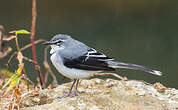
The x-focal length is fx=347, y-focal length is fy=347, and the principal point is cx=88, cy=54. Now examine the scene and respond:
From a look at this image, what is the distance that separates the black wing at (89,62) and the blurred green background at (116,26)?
2.88 m

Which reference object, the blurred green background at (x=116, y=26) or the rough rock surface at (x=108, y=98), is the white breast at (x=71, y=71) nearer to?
the rough rock surface at (x=108, y=98)

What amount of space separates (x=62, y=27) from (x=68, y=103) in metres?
4.95

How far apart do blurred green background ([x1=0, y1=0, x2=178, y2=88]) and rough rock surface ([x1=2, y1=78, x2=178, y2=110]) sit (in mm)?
2452

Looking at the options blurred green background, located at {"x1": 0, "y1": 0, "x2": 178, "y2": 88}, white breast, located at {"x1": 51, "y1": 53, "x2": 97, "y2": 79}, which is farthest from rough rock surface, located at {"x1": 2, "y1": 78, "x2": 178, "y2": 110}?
blurred green background, located at {"x1": 0, "y1": 0, "x2": 178, "y2": 88}

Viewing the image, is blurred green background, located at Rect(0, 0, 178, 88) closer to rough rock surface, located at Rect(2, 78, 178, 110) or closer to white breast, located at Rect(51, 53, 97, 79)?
rough rock surface, located at Rect(2, 78, 178, 110)

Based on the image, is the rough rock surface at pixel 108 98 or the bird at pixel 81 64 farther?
the bird at pixel 81 64

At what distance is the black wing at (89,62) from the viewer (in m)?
3.71

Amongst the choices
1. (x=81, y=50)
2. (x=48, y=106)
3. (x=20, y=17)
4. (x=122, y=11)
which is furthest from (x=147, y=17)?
(x=48, y=106)

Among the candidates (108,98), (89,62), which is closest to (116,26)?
(89,62)

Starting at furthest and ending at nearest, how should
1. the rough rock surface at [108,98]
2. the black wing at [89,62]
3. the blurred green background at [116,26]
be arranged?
the blurred green background at [116,26], the black wing at [89,62], the rough rock surface at [108,98]

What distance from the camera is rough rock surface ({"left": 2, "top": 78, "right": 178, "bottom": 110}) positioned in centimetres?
351

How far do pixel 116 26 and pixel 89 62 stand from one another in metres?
4.71

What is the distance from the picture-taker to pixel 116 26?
8336mm

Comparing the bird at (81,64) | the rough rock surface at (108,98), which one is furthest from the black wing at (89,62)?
→ the rough rock surface at (108,98)
